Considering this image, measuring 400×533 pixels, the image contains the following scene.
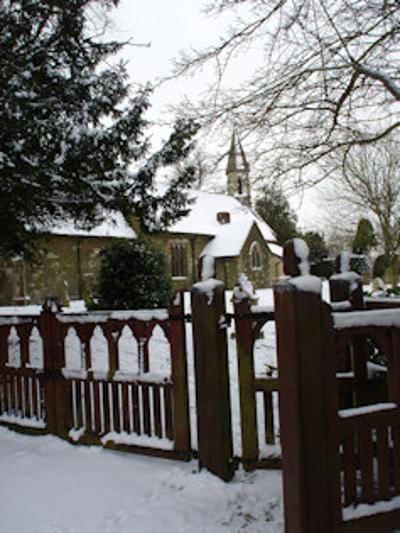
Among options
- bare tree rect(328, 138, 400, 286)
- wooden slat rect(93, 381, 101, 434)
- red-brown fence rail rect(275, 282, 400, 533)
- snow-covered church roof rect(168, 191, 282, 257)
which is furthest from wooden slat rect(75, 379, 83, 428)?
snow-covered church roof rect(168, 191, 282, 257)

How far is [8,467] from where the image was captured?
383 cm

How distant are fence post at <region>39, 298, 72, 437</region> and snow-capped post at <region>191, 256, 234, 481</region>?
161 centimetres

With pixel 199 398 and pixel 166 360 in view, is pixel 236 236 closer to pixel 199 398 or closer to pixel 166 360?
pixel 166 360

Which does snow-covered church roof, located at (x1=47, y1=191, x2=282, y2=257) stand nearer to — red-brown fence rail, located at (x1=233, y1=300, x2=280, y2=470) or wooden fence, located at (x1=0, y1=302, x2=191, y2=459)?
wooden fence, located at (x1=0, y1=302, x2=191, y2=459)

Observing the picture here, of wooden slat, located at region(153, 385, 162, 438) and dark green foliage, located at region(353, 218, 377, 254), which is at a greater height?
dark green foliage, located at region(353, 218, 377, 254)

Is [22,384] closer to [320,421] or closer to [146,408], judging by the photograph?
[146,408]

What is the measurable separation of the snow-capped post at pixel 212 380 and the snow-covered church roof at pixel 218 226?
2865cm

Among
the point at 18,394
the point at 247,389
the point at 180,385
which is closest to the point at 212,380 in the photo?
the point at 247,389

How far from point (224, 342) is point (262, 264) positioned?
33.8 meters

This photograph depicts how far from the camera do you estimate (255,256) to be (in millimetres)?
36188

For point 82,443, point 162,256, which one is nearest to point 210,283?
point 82,443

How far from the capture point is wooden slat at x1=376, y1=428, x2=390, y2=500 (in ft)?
8.08

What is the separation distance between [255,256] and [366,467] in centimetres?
3400

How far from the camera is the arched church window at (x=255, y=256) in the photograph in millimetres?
35656
